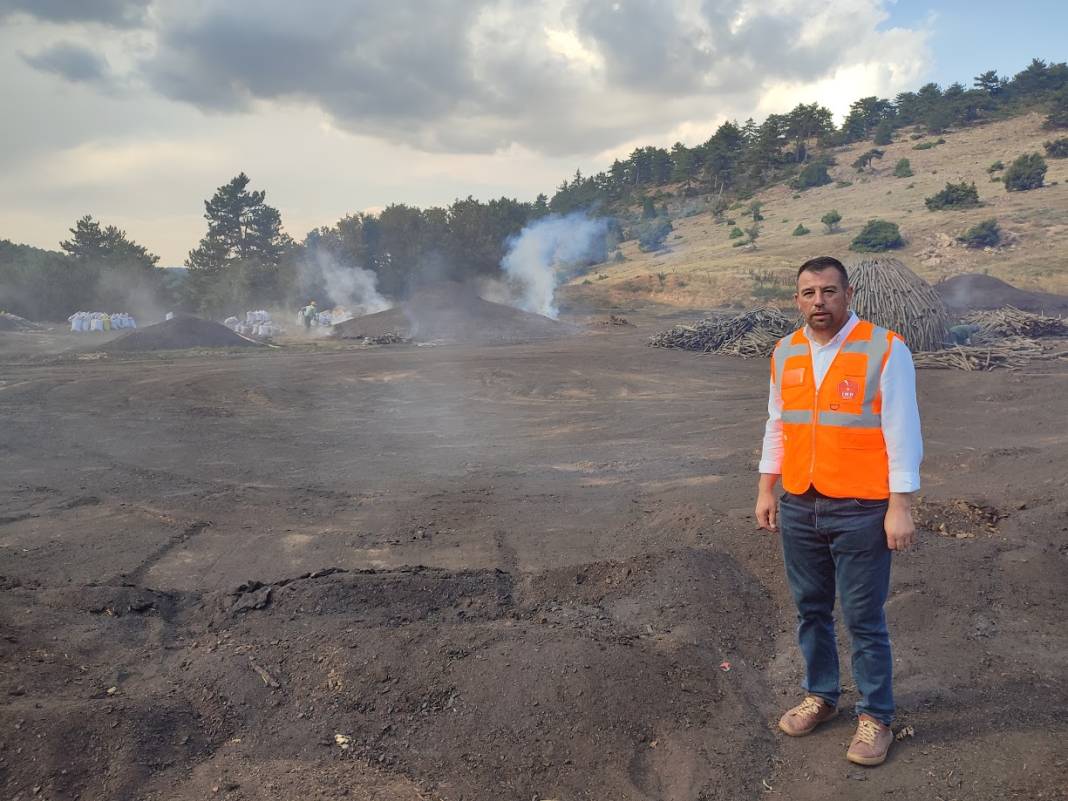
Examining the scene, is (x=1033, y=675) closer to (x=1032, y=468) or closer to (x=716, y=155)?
(x=1032, y=468)

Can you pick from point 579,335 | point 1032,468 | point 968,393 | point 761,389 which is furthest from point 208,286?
point 1032,468

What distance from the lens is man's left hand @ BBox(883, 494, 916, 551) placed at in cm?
269

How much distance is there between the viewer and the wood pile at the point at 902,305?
14.9 m

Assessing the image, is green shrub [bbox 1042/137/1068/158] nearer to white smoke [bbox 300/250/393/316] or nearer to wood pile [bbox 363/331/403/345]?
white smoke [bbox 300/250/393/316]

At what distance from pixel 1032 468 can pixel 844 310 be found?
5130 millimetres

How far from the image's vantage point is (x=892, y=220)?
124 feet

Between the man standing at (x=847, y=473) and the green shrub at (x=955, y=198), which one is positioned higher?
the green shrub at (x=955, y=198)

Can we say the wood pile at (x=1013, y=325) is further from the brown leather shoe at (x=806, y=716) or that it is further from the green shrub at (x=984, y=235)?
the green shrub at (x=984, y=235)

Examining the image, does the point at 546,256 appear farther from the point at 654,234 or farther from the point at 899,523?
the point at 899,523

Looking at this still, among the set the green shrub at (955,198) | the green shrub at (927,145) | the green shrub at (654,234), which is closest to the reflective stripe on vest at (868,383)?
the green shrub at (955,198)

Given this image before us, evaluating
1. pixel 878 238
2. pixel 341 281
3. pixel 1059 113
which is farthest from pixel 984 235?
pixel 341 281

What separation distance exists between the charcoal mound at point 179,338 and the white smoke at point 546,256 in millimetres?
14201

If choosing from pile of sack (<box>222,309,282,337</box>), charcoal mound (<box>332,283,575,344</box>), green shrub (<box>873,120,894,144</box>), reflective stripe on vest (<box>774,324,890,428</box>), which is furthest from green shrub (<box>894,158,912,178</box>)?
reflective stripe on vest (<box>774,324,890,428</box>)

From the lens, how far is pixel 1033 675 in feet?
11.5
